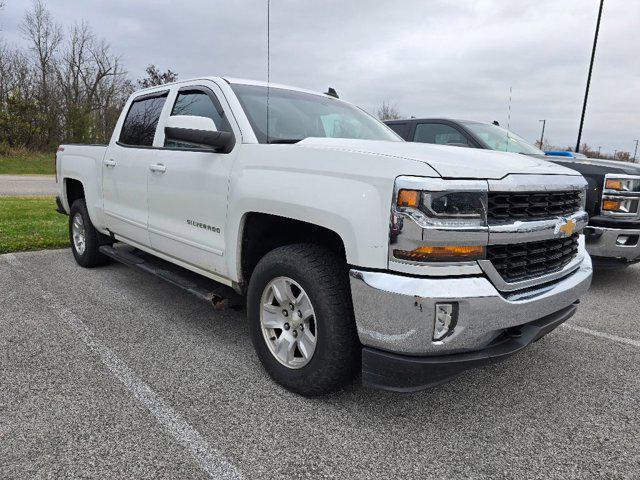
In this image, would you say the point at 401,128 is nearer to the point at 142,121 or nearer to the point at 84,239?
the point at 142,121

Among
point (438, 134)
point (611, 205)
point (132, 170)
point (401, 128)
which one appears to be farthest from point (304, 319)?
point (401, 128)

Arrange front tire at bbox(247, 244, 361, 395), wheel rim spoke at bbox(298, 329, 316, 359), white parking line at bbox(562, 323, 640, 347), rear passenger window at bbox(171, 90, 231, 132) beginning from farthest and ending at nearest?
white parking line at bbox(562, 323, 640, 347) → rear passenger window at bbox(171, 90, 231, 132) → wheel rim spoke at bbox(298, 329, 316, 359) → front tire at bbox(247, 244, 361, 395)

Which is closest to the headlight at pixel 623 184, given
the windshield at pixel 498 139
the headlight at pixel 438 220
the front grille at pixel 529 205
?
the windshield at pixel 498 139

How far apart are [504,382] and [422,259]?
1.37m

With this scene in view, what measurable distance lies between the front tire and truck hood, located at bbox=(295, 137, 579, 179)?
0.60m

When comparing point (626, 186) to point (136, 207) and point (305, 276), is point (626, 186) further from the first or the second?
point (136, 207)

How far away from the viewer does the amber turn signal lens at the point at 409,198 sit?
2064 mm

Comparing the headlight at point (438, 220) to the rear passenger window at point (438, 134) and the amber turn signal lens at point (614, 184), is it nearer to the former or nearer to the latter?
the amber turn signal lens at point (614, 184)

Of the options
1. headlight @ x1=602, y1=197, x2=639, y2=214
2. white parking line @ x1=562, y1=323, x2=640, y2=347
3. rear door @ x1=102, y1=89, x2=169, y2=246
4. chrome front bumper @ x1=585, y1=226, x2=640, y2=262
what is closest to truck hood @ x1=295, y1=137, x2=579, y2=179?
white parking line @ x1=562, y1=323, x2=640, y2=347

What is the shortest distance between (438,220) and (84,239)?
457 centimetres

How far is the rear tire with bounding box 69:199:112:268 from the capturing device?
16.8 ft

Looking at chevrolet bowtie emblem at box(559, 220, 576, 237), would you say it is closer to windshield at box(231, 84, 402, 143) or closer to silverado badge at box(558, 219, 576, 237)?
silverado badge at box(558, 219, 576, 237)

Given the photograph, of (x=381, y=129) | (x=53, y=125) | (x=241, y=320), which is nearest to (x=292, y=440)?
(x=241, y=320)

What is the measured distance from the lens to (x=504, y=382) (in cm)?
293
